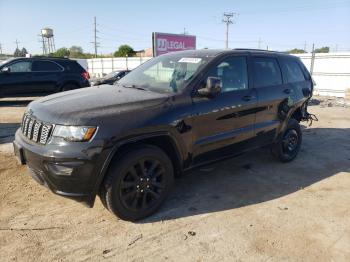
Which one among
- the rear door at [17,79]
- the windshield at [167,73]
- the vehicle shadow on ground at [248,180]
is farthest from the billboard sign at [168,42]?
the windshield at [167,73]

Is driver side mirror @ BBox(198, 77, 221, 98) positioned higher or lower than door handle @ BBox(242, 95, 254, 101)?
higher

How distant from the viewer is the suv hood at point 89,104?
10.4 ft

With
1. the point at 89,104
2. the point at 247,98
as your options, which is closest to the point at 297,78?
the point at 247,98

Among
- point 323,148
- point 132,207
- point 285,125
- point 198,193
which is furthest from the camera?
point 323,148

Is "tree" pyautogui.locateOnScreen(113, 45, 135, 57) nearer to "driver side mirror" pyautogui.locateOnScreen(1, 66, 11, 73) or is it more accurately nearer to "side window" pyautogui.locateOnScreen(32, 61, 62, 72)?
"side window" pyautogui.locateOnScreen(32, 61, 62, 72)

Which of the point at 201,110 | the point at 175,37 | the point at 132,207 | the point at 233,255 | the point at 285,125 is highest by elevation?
the point at 175,37

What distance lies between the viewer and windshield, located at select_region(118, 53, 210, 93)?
4.03 meters

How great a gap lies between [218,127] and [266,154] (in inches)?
91.4

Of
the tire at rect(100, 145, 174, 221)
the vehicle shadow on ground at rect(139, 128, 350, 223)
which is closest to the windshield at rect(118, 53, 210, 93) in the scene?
the tire at rect(100, 145, 174, 221)

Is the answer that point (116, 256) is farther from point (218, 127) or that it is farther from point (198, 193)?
point (218, 127)

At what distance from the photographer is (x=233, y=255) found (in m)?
3.05

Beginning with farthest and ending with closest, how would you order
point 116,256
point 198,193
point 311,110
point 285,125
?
point 311,110 → point 285,125 → point 198,193 → point 116,256

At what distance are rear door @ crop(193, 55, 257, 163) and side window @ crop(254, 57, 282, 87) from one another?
9.3 inches

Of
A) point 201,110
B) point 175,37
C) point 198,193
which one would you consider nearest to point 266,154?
point 198,193
